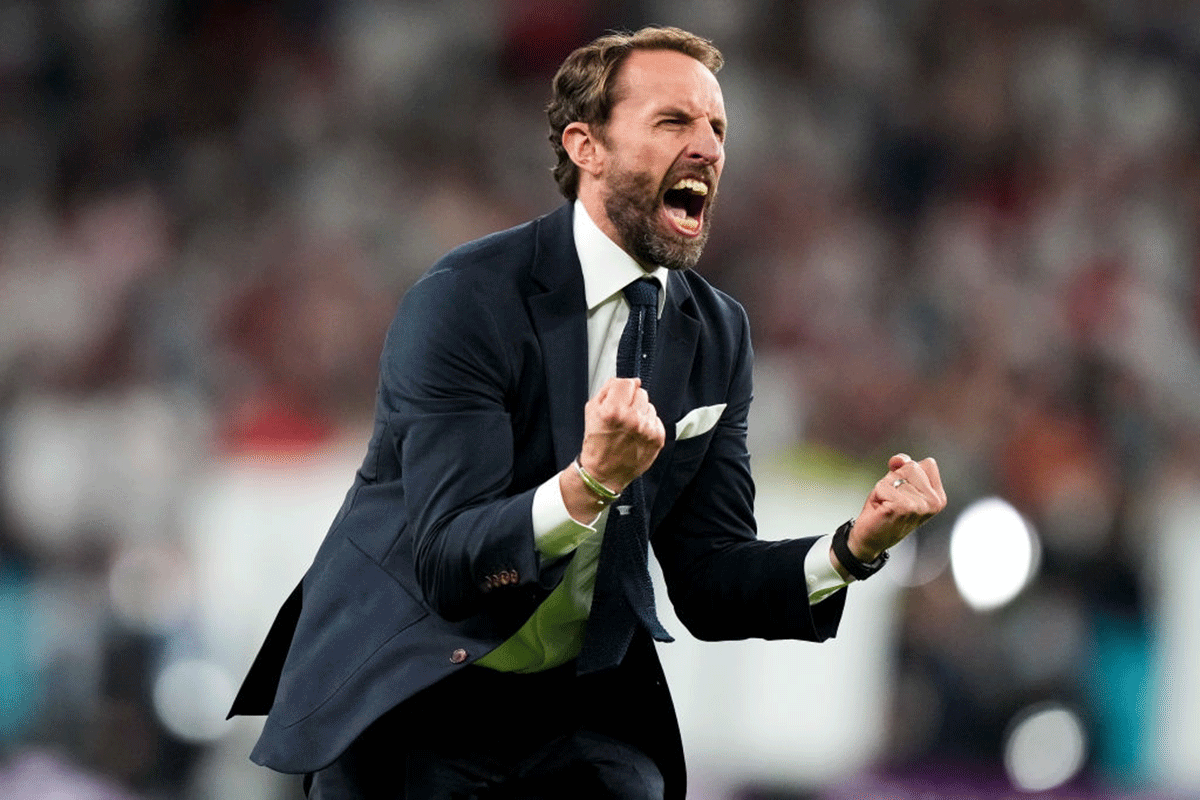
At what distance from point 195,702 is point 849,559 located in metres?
3.54

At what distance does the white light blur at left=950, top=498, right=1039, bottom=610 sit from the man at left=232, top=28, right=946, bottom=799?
300cm

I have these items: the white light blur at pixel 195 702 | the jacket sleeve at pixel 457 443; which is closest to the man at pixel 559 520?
the jacket sleeve at pixel 457 443

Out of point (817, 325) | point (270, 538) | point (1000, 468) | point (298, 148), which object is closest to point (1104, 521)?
point (1000, 468)

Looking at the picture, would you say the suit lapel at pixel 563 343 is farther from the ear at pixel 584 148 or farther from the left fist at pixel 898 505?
the left fist at pixel 898 505

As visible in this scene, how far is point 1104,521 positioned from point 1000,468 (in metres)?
0.43

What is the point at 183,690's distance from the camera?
626 cm

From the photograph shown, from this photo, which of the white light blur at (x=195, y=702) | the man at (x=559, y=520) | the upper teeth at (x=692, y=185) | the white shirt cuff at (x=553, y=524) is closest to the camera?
the white shirt cuff at (x=553, y=524)

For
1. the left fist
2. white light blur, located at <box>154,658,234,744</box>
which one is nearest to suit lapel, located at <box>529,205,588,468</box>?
the left fist

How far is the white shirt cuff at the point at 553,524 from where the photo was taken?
9.31 ft

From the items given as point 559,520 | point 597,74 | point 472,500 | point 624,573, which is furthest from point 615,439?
point 597,74

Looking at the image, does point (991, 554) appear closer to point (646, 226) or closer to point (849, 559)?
point (849, 559)

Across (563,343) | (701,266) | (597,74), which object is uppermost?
(701,266)

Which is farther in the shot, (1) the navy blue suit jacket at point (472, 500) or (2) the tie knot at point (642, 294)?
(2) the tie knot at point (642, 294)

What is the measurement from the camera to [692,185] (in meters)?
3.22
